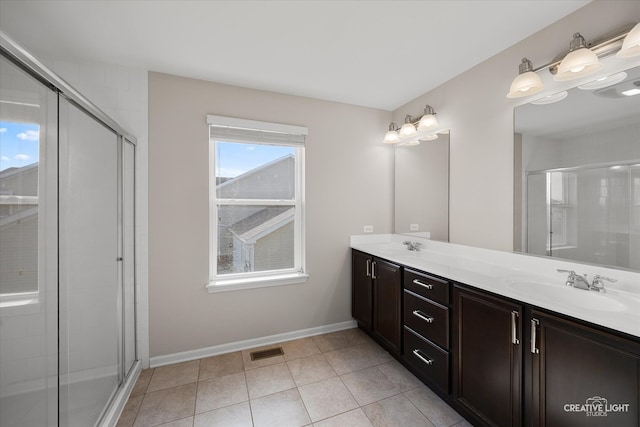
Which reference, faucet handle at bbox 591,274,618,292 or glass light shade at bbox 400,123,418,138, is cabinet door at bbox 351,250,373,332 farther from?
faucet handle at bbox 591,274,618,292

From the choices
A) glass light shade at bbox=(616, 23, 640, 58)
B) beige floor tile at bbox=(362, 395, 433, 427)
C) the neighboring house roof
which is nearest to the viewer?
glass light shade at bbox=(616, 23, 640, 58)

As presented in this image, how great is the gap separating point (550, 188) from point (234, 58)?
245 centimetres

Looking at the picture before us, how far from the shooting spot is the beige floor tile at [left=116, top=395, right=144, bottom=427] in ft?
5.40

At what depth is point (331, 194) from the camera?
2848 mm

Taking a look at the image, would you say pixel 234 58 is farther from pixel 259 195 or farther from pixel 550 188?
pixel 550 188

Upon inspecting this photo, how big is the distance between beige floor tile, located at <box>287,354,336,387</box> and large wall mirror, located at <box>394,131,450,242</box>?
1.55m

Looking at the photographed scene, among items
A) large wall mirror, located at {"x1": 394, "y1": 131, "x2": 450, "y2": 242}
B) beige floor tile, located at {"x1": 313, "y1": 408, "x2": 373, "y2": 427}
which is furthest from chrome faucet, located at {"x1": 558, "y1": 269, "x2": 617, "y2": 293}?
beige floor tile, located at {"x1": 313, "y1": 408, "x2": 373, "y2": 427}

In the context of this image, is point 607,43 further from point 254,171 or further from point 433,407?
point 254,171

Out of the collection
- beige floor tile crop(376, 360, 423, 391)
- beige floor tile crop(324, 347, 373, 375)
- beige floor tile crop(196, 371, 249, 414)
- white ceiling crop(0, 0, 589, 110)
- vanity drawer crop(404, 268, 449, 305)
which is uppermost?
white ceiling crop(0, 0, 589, 110)

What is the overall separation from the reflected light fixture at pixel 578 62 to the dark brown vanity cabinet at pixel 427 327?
1395 millimetres

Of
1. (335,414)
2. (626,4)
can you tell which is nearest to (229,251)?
(335,414)

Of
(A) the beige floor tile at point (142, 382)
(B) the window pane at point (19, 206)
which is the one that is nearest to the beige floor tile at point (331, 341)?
(A) the beige floor tile at point (142, 382)

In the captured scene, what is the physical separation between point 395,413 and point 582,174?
6.20ft

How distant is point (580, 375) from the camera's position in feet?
3.54
